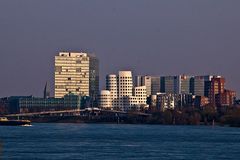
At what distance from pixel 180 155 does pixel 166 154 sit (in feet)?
4.63

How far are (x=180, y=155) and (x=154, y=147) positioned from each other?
1068 centimetres

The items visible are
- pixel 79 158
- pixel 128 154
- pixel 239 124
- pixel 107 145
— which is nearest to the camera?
pixel 79 158

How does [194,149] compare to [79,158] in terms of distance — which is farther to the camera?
Result: [194,149]

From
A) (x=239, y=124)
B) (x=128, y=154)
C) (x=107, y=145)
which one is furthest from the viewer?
(x=239, y=124)

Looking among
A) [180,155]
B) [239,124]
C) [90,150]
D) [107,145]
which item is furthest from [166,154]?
[239,124]

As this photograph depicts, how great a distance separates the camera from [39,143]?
9069cm

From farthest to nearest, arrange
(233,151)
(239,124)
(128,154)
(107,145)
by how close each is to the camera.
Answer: (239,124)
(107,145)
(233,151)
(128,154)

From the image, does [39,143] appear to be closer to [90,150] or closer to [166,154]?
[90,150]

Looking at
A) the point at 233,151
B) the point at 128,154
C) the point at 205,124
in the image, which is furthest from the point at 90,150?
the point at 205,124

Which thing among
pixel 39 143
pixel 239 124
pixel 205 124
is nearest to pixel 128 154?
pixel 39 143

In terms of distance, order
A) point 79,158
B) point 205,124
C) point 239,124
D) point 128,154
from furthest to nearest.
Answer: point 205,124 < point 239,124 < point 128,154 < point 79,158

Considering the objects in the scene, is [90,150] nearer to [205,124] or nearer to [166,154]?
[166,154]

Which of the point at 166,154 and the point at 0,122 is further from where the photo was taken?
the point at 0,122

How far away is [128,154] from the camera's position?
74.9 m
